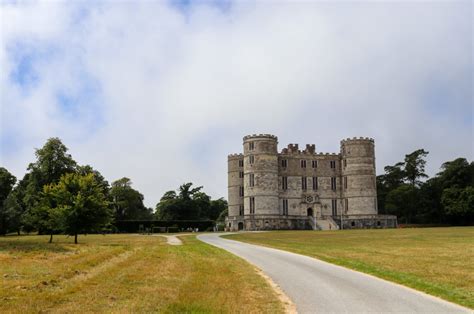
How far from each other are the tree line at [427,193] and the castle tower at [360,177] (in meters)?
11.6

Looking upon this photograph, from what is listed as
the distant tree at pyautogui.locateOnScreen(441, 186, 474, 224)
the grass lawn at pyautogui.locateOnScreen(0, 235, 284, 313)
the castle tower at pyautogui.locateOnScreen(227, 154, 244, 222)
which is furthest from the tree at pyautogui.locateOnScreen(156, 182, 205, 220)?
the grass lawn at pyautogui.locateOnScreen(0, 235, 284, 313)

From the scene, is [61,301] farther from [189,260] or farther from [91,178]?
[91,178]

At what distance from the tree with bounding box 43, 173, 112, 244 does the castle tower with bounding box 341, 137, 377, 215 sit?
53.8m

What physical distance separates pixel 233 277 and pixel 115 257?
364 inches

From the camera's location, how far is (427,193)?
94188 mm

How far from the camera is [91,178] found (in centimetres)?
3984

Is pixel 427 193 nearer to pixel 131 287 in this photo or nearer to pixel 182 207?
pixel 182 207

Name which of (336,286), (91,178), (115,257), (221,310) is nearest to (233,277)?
(336,286)

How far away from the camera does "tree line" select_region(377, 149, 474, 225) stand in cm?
8369

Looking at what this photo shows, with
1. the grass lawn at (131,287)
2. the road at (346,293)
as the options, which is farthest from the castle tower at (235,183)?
the road at (346,293)

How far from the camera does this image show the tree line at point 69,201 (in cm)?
3834

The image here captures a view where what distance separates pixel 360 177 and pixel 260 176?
1651 cm

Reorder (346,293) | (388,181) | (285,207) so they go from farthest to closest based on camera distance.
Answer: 1. (388,181)
2. (285,207)
3. (346,293)

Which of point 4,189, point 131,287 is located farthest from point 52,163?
point 131,287
